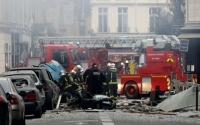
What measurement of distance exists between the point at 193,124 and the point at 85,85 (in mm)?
9719

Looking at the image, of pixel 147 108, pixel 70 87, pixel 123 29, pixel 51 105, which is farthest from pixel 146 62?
pixel 123 29

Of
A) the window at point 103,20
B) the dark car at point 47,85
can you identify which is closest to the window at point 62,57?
→ the dark car at point 47,85

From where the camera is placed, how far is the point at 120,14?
281 feet

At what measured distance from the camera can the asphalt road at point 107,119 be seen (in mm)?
18000

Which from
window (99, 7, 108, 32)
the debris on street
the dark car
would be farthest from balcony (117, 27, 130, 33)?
the debris on street

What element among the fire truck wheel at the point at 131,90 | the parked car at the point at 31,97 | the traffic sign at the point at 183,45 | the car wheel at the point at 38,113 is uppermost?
the traffic sign at the point at 183,45

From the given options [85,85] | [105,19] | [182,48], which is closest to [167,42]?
[182,48]

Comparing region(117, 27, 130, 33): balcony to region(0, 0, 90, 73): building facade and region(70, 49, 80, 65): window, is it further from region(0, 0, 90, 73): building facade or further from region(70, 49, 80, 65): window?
region(70, 49, 80, 65): window

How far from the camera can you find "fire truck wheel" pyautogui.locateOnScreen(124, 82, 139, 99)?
32.7 metres

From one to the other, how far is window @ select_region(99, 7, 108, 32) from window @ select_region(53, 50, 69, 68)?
163 ft

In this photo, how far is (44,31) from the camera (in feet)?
184

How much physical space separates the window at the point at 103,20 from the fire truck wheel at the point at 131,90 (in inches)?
2038

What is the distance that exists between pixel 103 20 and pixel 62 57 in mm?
50742

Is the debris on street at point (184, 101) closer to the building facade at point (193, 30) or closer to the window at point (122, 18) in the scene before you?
the building facade at point (193, 30)
